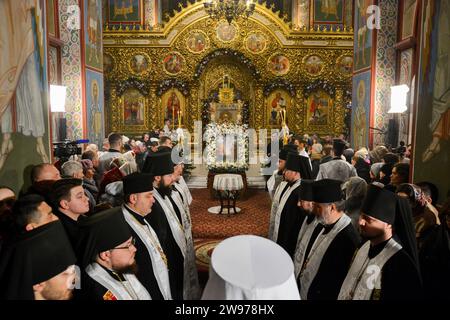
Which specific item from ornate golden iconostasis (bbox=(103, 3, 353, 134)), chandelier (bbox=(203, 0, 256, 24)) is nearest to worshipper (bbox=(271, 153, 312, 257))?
chandelier (bbox=(203, 0, 256, 24))

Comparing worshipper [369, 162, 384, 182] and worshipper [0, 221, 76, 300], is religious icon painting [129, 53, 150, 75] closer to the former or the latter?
worshipper [369, 162, 384, 182]

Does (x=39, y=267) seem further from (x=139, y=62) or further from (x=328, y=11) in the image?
(x=328, y=11)

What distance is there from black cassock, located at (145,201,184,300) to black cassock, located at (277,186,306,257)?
1.26m

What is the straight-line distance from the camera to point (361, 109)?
1220 cm

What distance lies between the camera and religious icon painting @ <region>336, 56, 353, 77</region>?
1978 cm

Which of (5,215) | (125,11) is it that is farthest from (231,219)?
(125,11)

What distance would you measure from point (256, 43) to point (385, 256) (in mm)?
18465

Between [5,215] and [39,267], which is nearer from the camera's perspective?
[39,267]

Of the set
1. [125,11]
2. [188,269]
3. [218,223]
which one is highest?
[125,11]

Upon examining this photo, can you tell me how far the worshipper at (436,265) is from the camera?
9.20ft

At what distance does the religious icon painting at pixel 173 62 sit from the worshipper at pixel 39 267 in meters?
18.5

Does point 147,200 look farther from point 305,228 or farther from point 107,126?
point 107,126

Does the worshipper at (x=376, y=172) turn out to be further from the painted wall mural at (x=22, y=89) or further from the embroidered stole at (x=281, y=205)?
the painted wall mural at (x=22, y=89)

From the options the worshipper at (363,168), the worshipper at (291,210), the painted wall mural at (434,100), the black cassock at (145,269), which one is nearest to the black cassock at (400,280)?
the black cassock at (145,269)
